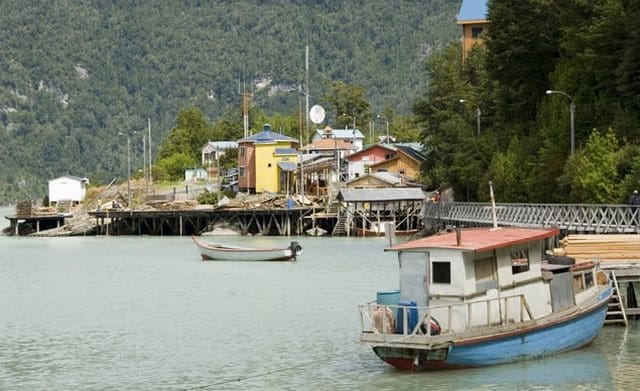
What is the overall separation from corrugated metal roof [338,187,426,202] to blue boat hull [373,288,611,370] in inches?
2763

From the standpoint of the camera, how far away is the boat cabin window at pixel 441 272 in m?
31.6

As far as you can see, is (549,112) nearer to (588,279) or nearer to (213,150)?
(588,279)

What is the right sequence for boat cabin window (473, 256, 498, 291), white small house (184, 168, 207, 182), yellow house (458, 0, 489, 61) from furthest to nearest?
white small house (184, 168, 207, 182) < yellow house (458, 0, 489, 61) < boat cabin window (473, 256, 498, 291)

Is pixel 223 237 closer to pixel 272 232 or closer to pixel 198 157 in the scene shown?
pixel 272 232

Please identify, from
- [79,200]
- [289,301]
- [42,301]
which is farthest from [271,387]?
[79,200]

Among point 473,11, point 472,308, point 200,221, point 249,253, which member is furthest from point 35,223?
point 472,308

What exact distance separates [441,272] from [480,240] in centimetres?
155

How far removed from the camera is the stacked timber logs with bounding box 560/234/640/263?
39688mm

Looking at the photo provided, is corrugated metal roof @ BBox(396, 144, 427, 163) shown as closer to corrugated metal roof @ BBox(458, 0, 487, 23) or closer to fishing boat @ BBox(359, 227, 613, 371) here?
corrugated metal roof @ BBox(458, 0, 487, 23)

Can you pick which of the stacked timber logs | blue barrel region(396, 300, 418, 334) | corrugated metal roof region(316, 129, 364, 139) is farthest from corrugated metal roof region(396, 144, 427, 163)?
blue barrel region(396, 300, 418, 334)

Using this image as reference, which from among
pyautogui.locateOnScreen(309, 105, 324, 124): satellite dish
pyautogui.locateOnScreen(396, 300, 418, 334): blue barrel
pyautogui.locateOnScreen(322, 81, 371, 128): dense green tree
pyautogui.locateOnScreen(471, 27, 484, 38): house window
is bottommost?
pyautogui.locateOnScreen(396, 300, 418, 334): blue barrel

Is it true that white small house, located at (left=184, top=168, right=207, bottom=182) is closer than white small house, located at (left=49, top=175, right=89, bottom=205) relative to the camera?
No

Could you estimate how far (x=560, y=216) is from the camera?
2447 inches

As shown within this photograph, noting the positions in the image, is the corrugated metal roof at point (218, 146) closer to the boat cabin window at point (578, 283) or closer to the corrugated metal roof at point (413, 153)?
the corrugated metal roof at point (413, 153)
